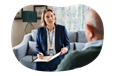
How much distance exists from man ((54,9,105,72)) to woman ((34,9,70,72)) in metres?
0.35

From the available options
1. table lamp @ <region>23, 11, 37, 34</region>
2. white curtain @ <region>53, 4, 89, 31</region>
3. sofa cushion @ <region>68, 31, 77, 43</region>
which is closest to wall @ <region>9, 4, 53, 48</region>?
table lamp @ <region>23, 11, 37, 34</region>

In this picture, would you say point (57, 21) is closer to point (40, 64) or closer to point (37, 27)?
point (37, 27)

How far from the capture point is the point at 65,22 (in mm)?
957

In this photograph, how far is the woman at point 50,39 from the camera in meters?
0.86

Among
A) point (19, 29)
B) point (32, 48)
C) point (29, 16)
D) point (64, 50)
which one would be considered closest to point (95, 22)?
point (64, 50)

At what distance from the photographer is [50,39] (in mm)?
911

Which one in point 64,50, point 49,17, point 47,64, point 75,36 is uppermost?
point 49,17

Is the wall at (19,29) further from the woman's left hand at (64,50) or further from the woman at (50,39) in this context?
the woman's left hand at (64,50)

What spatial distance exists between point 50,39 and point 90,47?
444 millimetres

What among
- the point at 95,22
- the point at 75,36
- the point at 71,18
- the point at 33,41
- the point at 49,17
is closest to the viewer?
the point at 95,22

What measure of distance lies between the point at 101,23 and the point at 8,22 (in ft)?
1.94

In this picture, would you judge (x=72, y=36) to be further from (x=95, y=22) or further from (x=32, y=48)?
(x=95, y=22)

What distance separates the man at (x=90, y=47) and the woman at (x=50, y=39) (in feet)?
1.16

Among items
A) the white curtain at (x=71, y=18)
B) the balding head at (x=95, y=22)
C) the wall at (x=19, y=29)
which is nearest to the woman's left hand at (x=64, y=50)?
the white curtain at (x=71, y=18)
